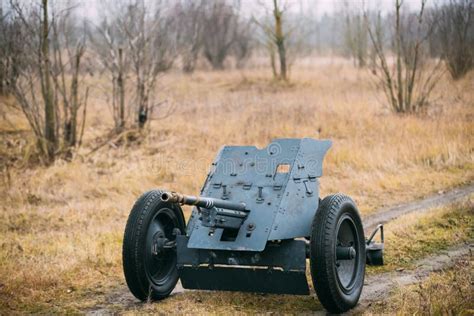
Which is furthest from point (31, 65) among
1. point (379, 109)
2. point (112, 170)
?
point (379, 109)

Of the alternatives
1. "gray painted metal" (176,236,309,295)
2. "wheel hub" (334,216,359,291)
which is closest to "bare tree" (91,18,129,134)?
"gray painted metal" (176,236,309,295)

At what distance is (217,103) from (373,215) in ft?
34.6

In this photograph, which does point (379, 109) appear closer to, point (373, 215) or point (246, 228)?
point (373, 215)

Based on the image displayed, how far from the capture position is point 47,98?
1279cm

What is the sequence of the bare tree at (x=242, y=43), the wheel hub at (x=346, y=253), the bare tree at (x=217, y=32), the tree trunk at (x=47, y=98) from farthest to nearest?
1. the bare tree at (x=242, y=43)
2. the bare tree at (x=217, y=32)
3. the tree trunk at (x=47, y=98)
4. the wheel hub at (x=346, y=253)

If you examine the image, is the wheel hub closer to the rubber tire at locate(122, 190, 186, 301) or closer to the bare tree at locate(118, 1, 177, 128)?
the rubber tire at locate(122, 190, 186, 301)

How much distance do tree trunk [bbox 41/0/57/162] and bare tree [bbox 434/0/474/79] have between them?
11041mm

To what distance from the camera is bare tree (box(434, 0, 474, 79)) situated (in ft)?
61.7

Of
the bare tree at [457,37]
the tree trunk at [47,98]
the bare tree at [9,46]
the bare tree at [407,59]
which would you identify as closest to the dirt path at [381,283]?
the tree trunk at [47,98]

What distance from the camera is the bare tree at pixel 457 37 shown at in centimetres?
1880

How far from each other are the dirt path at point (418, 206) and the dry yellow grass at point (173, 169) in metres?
0.29

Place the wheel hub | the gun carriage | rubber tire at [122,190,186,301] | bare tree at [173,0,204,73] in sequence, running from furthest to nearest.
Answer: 1. bare tree at [173,0,204,73]
2. rubber tire at [122,190,186,301]
3. the wheel hub
4. the gun carriage

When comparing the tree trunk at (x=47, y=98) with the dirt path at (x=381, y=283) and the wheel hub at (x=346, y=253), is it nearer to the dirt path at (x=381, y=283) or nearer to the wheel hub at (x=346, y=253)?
the dirt path at (x=381, y=283)

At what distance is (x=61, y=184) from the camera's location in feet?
36.7
